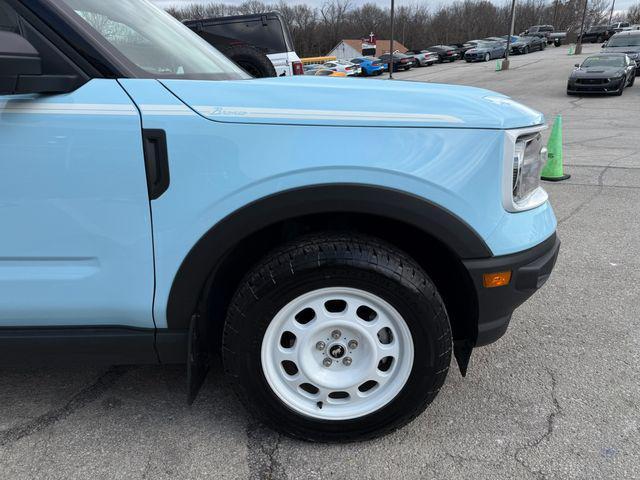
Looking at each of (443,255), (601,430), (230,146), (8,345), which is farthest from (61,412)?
(601,430)

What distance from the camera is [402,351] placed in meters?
2.05

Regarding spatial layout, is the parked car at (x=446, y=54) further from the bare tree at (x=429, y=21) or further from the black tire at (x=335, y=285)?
the black tire at (x=335, y=285)

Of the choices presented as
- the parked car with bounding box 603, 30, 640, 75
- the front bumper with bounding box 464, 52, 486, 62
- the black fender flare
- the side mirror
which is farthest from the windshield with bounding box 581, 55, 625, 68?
the front bumper with bounding box 464, 52, 486, 62

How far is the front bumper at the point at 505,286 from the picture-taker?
6.45ft

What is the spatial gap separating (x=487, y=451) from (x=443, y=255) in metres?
0.86

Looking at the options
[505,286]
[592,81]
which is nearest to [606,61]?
[592,81]

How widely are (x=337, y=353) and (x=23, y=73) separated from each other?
154 centimetres

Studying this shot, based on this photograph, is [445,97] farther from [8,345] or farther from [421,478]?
[8,345]

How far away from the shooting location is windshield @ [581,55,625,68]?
17516 mm

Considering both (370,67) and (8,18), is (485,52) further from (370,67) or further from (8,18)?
(8,18)

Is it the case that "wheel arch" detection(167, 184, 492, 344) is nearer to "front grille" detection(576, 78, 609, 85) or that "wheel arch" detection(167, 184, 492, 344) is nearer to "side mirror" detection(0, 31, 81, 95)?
"side mirror" detection(0, 31, 81, 95)

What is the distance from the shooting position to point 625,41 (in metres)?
21.8

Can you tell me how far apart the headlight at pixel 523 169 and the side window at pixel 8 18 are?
189 cm

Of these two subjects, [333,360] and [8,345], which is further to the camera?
[333,360]
